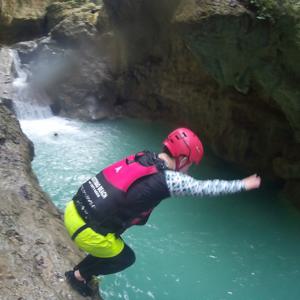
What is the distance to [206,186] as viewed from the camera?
283 cm

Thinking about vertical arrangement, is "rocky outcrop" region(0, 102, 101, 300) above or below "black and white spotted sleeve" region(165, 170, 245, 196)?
below

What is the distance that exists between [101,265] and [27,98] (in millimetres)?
9593

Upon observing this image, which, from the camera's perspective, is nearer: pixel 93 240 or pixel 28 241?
pixel 93 240

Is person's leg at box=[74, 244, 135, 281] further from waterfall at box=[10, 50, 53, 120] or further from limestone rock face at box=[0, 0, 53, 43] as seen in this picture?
limestone rock face at box=[0, 0, 53, 43]

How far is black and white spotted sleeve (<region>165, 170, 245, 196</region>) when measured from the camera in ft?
9.29

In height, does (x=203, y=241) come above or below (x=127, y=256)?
below

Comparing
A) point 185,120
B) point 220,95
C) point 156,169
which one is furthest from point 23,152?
point 185,120

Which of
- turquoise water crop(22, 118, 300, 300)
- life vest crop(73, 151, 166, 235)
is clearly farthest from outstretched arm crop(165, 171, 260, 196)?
turquoise water crop(22, 118, 300, 300)

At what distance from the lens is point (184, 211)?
696cm

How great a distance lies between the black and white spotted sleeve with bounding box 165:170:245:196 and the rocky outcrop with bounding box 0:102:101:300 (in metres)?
1.28

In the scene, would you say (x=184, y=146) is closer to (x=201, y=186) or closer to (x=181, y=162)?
(x=181, y=162)

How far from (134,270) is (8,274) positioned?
2303 millimetres

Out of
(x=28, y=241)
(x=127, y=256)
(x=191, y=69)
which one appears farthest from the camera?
(x=191, y=69)

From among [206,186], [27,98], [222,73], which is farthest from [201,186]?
[27,98]
